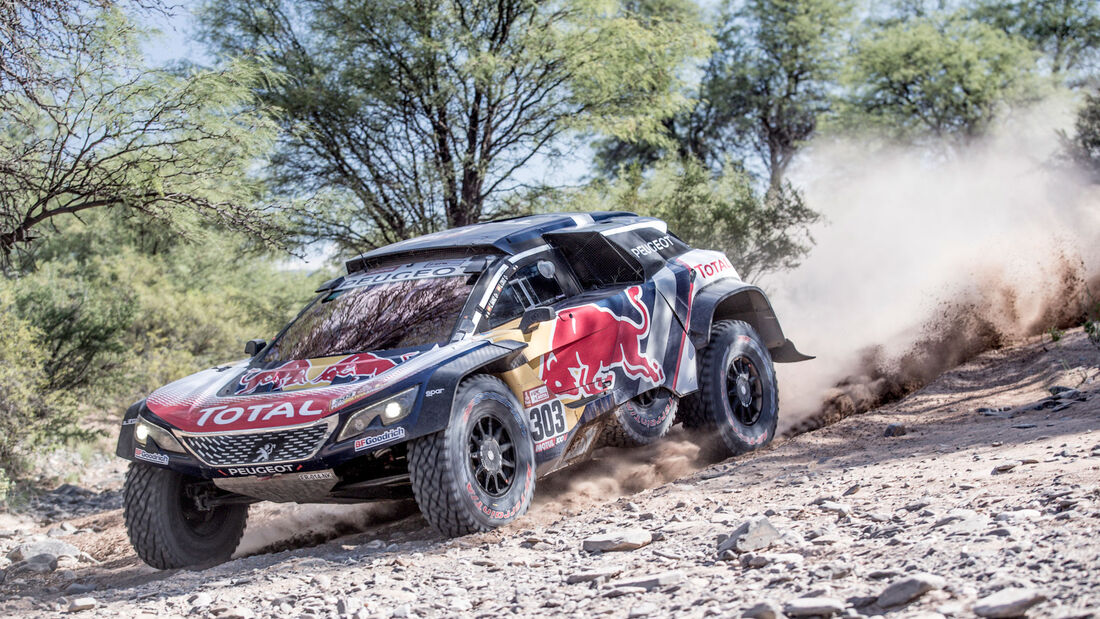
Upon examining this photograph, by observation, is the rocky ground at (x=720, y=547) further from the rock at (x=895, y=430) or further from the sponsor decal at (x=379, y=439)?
the sponsor decal at (x=379, y=439)

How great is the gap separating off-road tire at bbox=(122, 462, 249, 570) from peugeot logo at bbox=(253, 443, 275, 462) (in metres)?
0.83

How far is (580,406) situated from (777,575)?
2.49m

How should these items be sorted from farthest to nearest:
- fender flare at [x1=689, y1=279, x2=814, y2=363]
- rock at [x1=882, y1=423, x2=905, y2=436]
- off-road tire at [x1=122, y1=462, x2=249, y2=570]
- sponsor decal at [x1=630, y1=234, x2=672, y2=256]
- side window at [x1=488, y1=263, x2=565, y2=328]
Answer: rock at [x1=882, y1=423, x2=905, y2=436] < fender flare at [x1=689, y1=279, x2=814, y2=363] < sponsor decal at [x1=630, y1=234, x2=672, y2=256] < side window at [x1=488, y1=263, x2=565, y2=328] < off-road tire at [x1=122, y1=462, x2=249, y2=570]

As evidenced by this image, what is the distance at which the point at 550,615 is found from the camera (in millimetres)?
3943

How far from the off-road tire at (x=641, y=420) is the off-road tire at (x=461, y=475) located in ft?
3.87

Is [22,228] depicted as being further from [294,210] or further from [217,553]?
[217,553]

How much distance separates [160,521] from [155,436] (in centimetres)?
50

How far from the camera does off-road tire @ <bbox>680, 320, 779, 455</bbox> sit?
24.1 ft

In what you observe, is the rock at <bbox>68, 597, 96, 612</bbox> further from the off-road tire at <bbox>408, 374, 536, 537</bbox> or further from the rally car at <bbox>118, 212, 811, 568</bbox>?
the off-road tire at <bbox>408, 374, 536, 537</bbox>

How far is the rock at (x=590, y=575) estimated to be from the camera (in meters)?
4.31

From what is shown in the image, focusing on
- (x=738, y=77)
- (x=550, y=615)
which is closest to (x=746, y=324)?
(x=550, y=615)

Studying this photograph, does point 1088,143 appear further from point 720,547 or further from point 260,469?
point 260,469

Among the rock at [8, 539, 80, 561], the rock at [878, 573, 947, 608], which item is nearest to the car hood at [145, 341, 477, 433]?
the rock at [8, 539, 80, 561]

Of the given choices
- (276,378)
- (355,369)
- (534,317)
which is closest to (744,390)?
(534,317)
